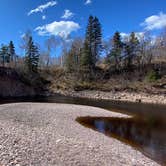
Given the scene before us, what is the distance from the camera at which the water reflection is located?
12.9 m

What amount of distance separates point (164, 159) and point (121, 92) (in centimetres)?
3877

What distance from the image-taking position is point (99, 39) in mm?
69125

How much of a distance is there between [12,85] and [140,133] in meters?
40.7

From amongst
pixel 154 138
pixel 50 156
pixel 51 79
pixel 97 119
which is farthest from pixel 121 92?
pixel 50 156

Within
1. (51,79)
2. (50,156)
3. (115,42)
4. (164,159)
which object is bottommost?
(164,159)

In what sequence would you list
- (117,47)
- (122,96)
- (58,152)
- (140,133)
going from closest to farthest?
(58,152) → (140,133) → (122,96) → (117,47)

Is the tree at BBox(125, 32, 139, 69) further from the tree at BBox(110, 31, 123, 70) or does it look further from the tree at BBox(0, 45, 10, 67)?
the tree at BBox(0, 45, 10, 67)

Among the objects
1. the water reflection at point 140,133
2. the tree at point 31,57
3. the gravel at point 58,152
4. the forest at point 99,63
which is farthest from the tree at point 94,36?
the gravel at point 58,152

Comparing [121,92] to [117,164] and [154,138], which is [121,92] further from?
[117,164]

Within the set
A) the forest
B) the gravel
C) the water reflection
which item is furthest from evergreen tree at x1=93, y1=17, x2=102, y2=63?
the gravel

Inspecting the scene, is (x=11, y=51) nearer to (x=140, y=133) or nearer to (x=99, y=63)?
(x=99, y=63)

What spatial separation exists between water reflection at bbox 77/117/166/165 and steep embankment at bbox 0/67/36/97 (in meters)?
32.8

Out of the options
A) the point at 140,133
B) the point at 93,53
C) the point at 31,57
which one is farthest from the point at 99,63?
the point at 140,133

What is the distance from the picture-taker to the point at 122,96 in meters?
47.8
